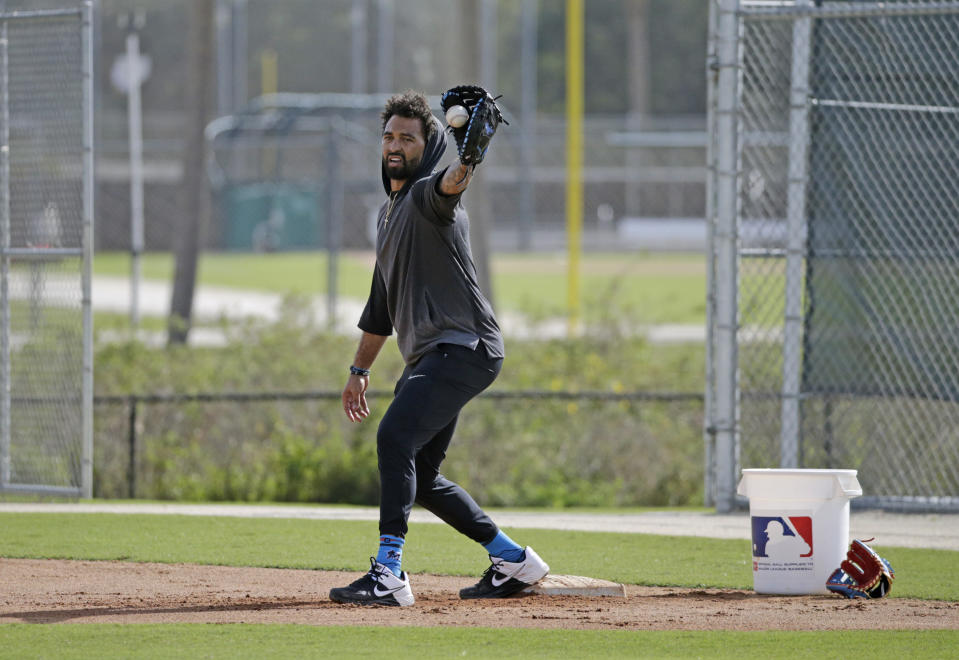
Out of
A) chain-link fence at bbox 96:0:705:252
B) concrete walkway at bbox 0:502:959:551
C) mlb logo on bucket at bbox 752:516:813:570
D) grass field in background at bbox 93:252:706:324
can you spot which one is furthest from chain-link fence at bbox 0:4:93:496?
chain-link fence at bbox 96:0:705:252

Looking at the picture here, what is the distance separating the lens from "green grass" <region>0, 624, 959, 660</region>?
5004mm

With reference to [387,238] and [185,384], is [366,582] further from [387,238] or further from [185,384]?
[185,384]

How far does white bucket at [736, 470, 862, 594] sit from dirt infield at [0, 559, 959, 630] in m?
0.11

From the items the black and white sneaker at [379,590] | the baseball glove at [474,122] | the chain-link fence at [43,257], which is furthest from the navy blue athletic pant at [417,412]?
the chain-link fence at [43,257]

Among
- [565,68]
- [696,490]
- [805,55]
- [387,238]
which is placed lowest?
[696,490]

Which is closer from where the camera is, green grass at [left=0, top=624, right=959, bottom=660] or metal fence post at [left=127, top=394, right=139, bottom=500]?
green grass at [left=0, top=624, right=959, bottom=660]

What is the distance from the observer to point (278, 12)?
46.0 meters

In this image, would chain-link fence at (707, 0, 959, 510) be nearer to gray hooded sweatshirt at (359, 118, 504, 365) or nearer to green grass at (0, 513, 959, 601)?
green grass at (0, 513, 959, 601)

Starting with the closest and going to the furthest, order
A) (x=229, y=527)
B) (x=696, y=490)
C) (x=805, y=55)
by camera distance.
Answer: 1. (x=229, y=527)
2. (x=805, y=55)
3. (x=696, y=490)

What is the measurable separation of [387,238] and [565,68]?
50.8 meters

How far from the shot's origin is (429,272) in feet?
19.2

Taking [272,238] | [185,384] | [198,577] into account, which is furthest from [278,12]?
[198,577]

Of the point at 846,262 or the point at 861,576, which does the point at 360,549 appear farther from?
the point at 846,262

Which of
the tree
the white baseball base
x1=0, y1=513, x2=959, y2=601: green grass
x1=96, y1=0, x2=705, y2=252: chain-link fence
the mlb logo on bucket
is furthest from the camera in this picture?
x1=96, y1=0, x2=705, y2=252: chain-link fence
